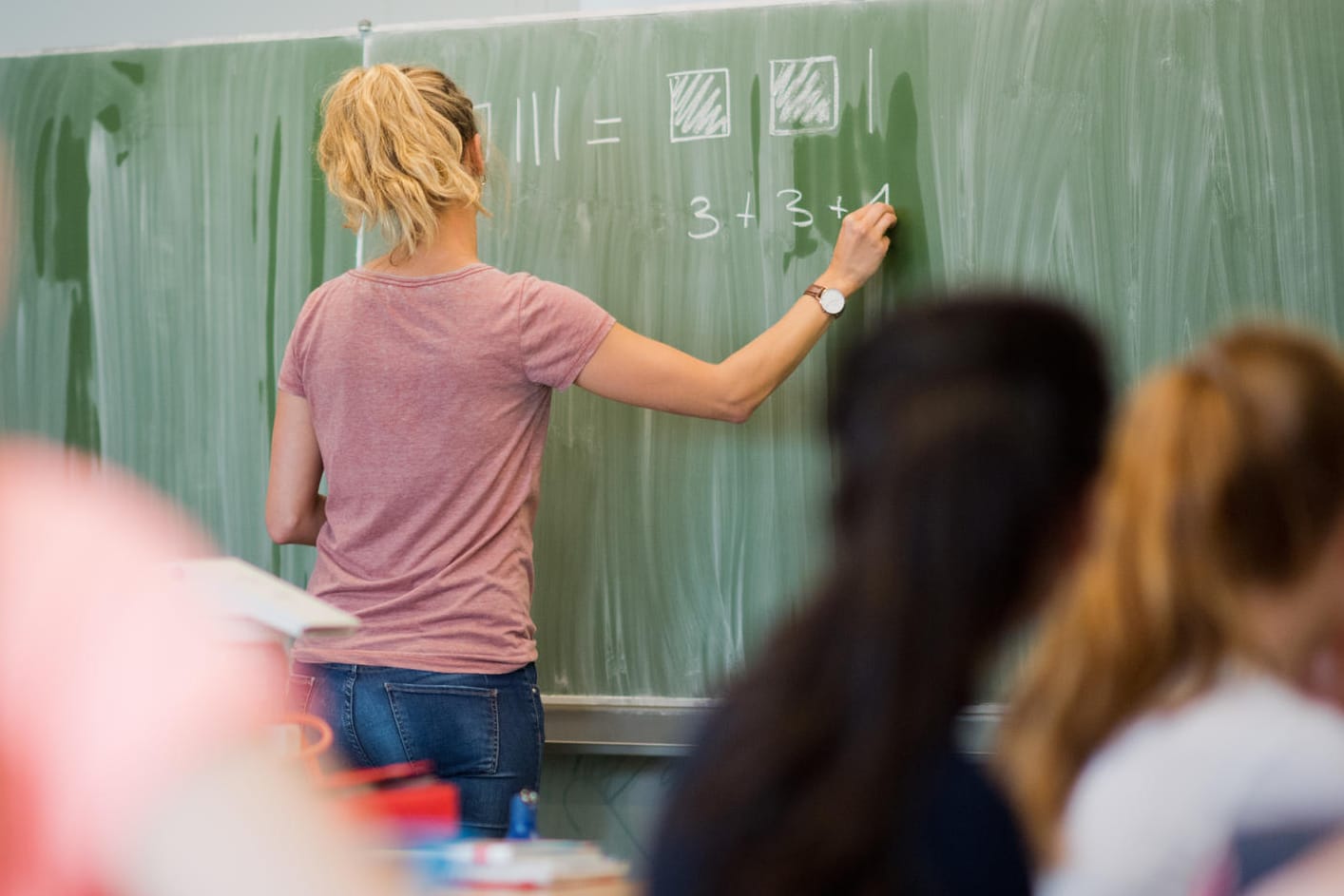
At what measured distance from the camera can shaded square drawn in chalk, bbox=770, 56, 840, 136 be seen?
236cm

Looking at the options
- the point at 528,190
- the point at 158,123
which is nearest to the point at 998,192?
the point at 528,190

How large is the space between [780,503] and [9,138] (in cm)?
159

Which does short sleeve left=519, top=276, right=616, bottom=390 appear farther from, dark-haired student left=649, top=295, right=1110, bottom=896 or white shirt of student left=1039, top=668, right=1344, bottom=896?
dark-haired student left=649, top=295, right=1110, bottom=896

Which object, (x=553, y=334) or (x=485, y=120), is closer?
(x=553, y=334)

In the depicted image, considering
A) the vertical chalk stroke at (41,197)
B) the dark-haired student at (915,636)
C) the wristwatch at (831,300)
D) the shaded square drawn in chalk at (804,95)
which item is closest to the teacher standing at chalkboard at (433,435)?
the wristwatch at (831,300)

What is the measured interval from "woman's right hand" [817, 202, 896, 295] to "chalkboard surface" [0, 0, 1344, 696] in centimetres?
5

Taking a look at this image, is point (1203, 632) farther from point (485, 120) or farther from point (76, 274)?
point (76, 274)

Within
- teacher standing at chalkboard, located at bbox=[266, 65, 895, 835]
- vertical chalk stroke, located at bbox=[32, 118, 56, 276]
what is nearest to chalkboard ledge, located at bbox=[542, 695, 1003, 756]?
teacher standing at chalkboard, located at bbox=[266, 65, 895, 835]

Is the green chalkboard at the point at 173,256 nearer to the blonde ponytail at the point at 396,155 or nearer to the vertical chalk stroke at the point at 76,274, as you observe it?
the vertical chalk stroke at the point at 76,274

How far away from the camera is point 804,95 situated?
7.78ft

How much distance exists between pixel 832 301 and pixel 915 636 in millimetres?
1485

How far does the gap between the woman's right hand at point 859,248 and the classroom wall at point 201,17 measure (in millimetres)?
769

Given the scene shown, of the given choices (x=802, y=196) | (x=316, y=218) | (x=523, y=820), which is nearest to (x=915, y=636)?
(x=523, y=820)

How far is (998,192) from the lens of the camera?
2289 millimetres
